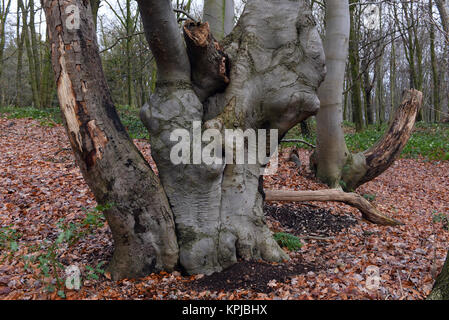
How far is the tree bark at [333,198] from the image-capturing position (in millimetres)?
4918

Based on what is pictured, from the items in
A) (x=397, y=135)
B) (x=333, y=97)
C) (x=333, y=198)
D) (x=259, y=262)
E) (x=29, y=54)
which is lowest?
(x=259, y=262)

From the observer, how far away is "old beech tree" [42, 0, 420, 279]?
294 cm

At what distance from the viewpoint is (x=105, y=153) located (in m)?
2.97

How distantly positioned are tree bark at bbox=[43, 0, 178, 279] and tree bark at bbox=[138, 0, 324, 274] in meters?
0.27

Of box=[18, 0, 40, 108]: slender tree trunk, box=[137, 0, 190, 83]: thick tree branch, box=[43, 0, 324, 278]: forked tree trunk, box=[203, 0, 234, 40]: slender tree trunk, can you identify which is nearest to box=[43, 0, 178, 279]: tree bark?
box=[43, 0, 324, 278]: forked tree trunk

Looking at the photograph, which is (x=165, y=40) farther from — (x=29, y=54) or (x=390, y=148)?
(x=29, y=54)

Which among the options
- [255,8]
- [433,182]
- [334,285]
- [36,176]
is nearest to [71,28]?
[255,8]

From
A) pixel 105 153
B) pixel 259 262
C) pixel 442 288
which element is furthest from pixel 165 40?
pixel 442 288

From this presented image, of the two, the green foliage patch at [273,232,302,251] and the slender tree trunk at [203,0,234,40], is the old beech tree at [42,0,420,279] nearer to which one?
the green foliage patch at [273,232,302,251]

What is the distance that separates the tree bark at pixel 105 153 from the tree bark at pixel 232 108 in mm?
267

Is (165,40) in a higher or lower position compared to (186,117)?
higher

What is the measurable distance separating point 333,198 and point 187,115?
9.19 ft

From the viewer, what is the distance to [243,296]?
9.59 feet
